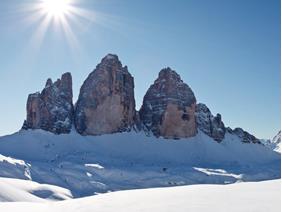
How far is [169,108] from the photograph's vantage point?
13225 cm

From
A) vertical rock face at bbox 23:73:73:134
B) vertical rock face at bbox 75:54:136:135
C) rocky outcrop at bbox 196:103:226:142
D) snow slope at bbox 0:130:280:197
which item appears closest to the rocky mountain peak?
vertical rock face at bbox 75:54:136:135

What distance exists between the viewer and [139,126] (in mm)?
135000

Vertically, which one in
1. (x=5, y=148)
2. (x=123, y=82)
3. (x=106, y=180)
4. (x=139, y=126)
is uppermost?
(x=123, y=82)

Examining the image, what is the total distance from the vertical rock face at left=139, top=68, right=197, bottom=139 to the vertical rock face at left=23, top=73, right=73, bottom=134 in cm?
2637

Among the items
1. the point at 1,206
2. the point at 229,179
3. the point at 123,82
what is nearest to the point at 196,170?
the point at 229,179

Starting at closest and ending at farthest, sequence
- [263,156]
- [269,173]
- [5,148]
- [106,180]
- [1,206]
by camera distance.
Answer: [1,206], [106,180], [5,148], [269,173], [263,156]

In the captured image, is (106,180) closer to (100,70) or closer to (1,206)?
(100,70)

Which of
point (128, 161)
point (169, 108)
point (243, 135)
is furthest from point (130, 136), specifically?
point (243, 135)

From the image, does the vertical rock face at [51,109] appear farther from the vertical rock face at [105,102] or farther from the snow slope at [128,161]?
the vertical rock face at [105,102]

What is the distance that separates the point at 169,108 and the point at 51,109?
3660 cm

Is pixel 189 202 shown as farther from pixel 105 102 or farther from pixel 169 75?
pixel 169 75

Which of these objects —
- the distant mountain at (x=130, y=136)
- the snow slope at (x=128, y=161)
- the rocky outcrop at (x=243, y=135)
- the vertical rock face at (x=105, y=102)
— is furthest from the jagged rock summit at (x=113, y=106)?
the rocky outcrop at (x=243, y=135)

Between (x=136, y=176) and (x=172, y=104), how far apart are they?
1728 inches

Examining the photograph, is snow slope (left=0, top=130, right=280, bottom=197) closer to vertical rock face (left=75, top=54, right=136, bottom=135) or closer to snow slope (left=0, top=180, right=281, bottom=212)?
vertical rock face (left=75, top=54, right=136, bottom=135)
